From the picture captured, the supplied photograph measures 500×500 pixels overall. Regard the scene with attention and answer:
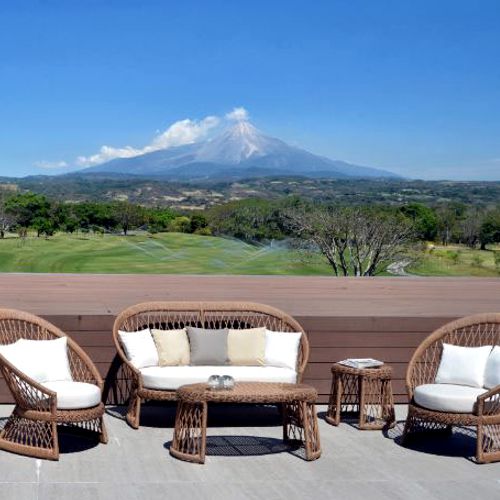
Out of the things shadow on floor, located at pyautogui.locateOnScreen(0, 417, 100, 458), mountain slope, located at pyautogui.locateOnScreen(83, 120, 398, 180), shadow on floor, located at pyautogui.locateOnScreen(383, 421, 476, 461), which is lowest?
shadow on floor, located at pyautogui.locateOnScreen(0, 417, 100, 458)

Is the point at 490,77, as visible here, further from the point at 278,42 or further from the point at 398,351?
the point at 398,351

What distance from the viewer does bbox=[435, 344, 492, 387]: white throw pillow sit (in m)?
5.08

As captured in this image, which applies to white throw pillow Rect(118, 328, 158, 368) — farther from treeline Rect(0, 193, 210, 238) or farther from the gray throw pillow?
treeline Rect(0, 193, 210, 238)

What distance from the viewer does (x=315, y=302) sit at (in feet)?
22.1

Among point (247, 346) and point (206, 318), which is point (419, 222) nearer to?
point (206, 318)

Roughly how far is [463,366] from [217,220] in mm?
21612

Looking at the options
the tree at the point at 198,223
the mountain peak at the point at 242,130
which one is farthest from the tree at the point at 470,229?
the mountain peak at the point at 242,130

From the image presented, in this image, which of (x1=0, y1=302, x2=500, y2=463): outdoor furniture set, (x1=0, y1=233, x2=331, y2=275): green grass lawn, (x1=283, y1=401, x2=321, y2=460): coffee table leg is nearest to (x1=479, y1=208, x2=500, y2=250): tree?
(x1=0, y1=233, x2=331, y2=275): green grass lawn

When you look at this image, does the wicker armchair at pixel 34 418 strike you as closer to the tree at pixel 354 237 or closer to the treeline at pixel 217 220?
the treeline at pixel 217 220

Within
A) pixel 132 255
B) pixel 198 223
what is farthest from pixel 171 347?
pixel 198 223

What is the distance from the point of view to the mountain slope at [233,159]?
13612 centimetres

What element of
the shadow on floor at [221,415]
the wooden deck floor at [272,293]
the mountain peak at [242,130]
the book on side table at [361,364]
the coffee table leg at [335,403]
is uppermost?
the mountain peak at [242,130]

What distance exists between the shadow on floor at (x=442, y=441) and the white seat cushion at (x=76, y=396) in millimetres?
1669

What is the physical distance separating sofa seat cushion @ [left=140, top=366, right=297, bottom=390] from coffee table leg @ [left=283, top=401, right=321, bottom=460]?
1.16ft
